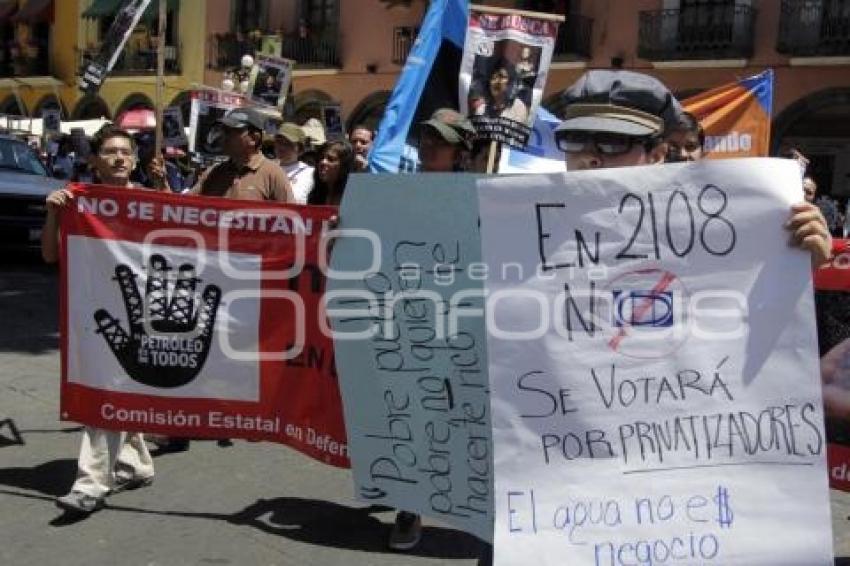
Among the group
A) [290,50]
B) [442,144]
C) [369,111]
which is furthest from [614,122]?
[290,50]

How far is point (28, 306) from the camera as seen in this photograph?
10.5 m

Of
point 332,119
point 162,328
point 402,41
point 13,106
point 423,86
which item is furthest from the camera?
point 13,106

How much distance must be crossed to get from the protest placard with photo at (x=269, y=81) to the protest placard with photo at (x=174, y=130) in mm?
3772

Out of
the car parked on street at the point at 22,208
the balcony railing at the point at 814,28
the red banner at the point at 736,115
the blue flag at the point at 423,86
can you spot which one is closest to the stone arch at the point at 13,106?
the car parked on street at the point at 22,208

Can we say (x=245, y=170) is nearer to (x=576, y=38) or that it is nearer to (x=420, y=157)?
(x=420, y=157)

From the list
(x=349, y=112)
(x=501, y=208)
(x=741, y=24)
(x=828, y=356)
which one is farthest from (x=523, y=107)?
(x=349, y=112)

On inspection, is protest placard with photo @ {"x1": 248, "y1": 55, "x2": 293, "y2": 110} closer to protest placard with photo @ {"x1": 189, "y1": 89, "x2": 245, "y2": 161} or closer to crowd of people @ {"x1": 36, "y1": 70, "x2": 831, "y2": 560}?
protest placard with photo @ {"x1": 189, "y1": 89, "x2": 245, "y2": 161}

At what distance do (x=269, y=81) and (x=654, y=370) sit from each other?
A: 11689 mm

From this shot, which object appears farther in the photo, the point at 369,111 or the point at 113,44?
the point at 369,111

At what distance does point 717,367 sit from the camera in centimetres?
231

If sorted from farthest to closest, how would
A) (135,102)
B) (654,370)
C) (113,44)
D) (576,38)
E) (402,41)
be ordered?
(135,102) → (402,41) → (576,38) → (113,44) → (654,370)

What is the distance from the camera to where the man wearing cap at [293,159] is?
6.89 metres

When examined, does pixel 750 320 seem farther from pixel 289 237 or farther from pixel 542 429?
pixel 289 237

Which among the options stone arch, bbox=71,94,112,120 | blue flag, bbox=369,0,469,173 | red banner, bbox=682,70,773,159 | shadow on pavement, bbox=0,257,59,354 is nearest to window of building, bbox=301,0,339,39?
stone arch, bbox=71,94,112,120
